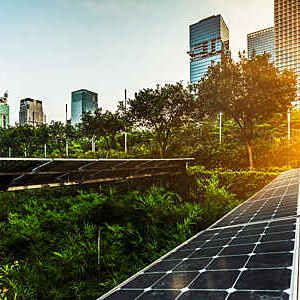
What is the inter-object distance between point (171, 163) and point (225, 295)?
13.1 m

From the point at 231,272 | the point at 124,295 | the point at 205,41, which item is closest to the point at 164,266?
the point at 124,295

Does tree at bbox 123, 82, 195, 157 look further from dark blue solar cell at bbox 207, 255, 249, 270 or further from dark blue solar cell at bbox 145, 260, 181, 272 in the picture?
dark blue solar cell at bbox 207, 255, 249, 270

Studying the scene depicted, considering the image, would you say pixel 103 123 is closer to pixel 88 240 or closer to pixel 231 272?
pixel 88 240

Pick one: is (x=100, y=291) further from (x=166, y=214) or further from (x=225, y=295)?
(x=225, y=295)

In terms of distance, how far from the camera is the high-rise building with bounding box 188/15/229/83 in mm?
170750

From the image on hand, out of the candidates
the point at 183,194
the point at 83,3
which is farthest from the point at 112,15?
the point at 183,194

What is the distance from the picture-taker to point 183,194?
1371cm

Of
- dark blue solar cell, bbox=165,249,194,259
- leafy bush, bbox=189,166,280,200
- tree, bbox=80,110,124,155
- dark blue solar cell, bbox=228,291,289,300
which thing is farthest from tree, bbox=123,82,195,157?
dark blue solar cell, bbox=228,291,289,300

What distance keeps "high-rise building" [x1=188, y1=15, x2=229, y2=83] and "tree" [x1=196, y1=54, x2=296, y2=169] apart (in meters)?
160

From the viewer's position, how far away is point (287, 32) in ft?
434

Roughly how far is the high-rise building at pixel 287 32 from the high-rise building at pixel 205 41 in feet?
136

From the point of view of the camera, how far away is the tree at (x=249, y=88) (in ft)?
50.8

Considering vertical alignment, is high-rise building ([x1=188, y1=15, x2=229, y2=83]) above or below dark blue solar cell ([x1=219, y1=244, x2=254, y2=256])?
above

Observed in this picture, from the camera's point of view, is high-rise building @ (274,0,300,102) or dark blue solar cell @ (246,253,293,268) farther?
high-rise building @ (274,0,300,102)
